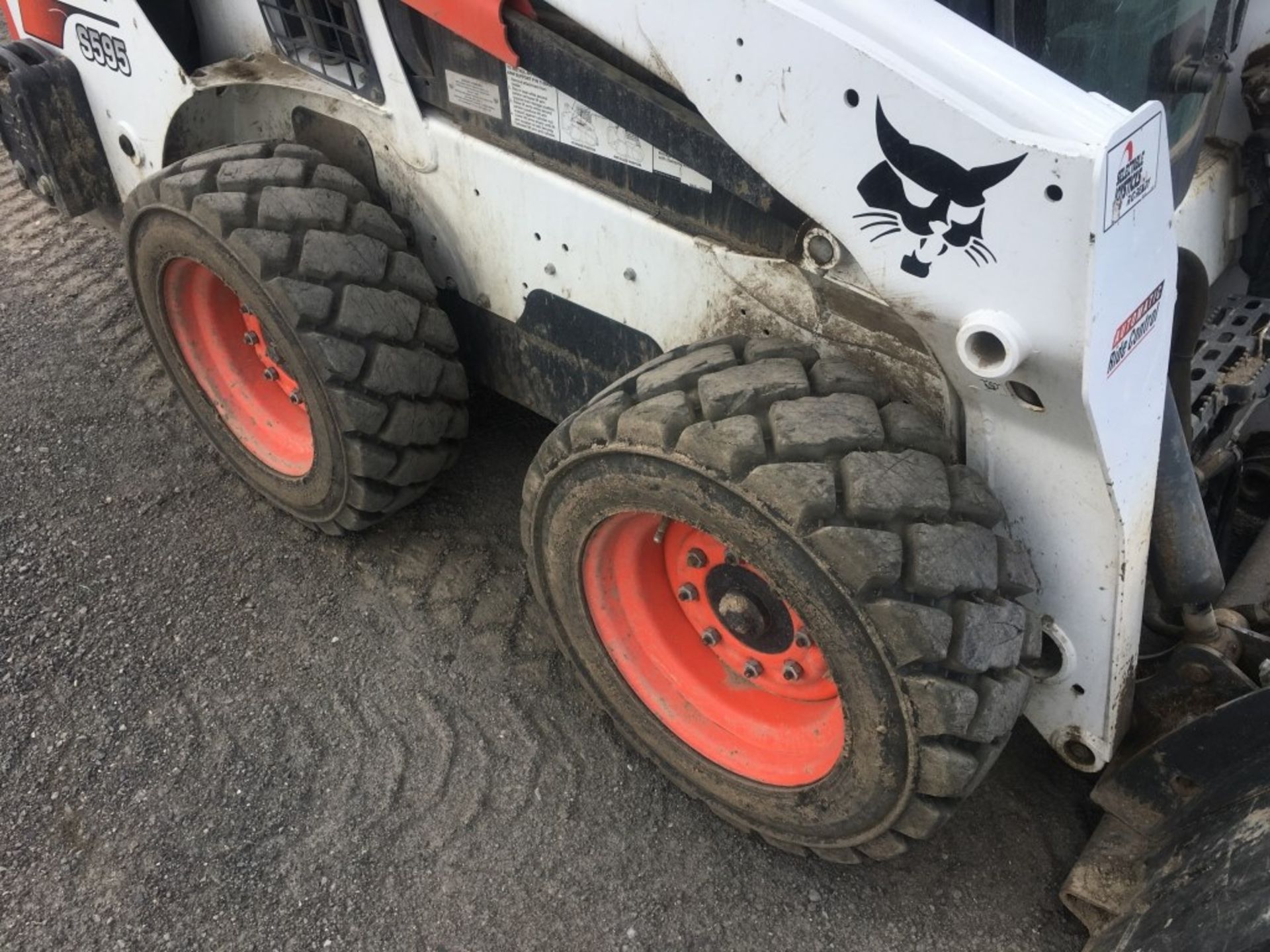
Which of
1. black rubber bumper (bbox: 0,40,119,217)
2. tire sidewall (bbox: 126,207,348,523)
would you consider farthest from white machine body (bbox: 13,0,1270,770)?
black rubber bumper (bbox: 0,40,119,217)

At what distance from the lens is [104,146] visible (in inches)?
118

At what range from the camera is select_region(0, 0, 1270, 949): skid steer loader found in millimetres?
1534

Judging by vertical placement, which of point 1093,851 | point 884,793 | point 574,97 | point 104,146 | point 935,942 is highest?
point 574,97

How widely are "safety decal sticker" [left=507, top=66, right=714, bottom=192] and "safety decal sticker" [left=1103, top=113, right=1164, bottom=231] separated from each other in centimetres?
68

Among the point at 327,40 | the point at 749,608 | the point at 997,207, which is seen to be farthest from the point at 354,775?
the point at 997,207

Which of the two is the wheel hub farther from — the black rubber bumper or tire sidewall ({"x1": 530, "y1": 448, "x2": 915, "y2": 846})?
the black rubber bumper

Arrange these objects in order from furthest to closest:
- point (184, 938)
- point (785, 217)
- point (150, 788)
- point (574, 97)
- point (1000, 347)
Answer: point (150, 788)
point (184, 938)
point (574, 97)
point (785, 217)
point (1000, 347)

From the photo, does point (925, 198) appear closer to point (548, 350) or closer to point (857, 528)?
point (857, 528)

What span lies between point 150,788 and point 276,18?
1621 mm

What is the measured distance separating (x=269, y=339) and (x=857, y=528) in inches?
56.1

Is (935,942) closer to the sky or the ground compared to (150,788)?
closer to the ground

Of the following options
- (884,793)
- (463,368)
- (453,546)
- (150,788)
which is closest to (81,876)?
(150,788)

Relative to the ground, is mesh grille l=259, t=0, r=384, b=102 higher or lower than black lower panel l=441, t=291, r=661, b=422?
higher

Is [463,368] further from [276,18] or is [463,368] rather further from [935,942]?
[935,942]
